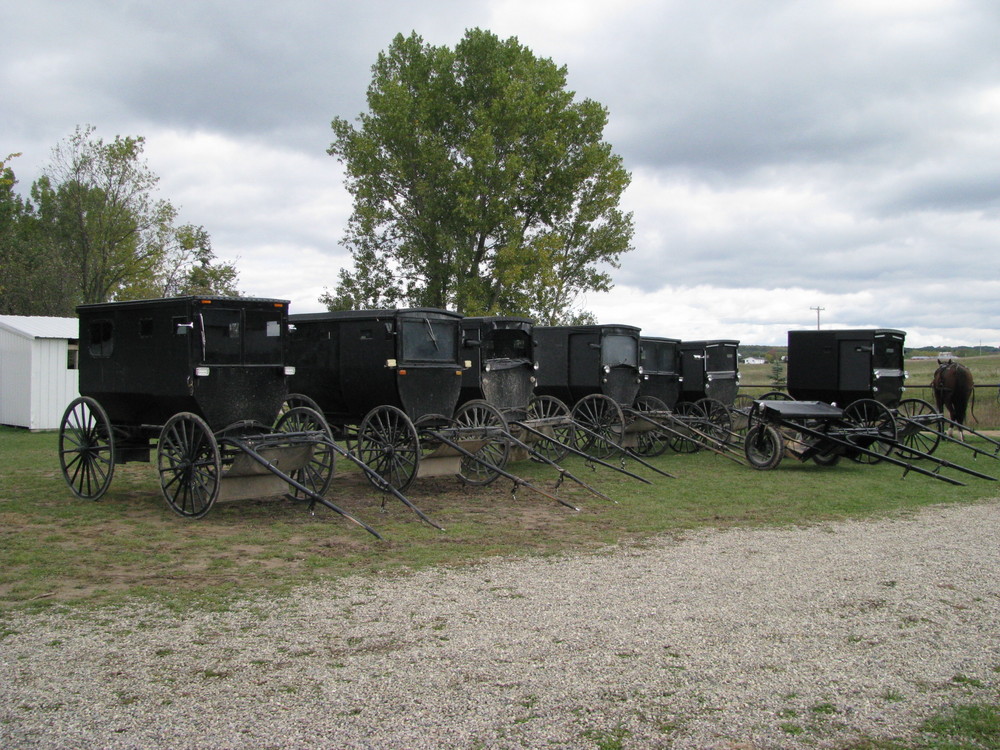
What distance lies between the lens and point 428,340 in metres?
11.4

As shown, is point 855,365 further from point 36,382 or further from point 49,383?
point 36,382

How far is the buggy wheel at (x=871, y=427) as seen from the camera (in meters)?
13.9

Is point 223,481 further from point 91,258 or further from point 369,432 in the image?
point 91,258

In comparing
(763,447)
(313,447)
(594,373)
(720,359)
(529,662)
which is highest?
(720,359)

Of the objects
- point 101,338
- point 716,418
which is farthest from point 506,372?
point 716,418

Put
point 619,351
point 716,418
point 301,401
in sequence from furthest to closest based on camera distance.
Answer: point 716,418 → point 619,351 → point 301,401

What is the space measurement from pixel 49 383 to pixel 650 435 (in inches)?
584

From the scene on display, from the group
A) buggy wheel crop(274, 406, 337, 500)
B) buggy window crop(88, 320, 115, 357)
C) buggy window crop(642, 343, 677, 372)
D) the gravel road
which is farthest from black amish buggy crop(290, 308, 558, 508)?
buggy window crop(642, 343, 677, 372)

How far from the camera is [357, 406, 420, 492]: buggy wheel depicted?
10703mm

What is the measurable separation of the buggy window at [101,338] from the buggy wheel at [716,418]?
11136mm

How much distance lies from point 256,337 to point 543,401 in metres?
6.87

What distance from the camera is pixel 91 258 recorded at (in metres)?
34.3

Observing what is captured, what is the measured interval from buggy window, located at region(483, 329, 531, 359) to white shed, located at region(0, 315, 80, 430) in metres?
→ 12.7

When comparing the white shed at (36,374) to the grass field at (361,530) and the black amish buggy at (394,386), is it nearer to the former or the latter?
the grass field at (361,530)
